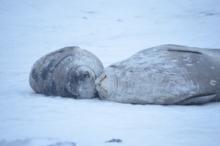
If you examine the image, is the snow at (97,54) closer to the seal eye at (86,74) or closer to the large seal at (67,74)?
the large seal at (67,74)

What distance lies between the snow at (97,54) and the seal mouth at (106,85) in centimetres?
12

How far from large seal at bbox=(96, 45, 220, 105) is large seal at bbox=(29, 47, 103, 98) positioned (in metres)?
0.21

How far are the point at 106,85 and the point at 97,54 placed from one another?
402 cm

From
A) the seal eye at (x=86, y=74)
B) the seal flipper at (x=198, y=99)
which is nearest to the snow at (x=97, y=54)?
the seal flipper at (x=198, y=99)

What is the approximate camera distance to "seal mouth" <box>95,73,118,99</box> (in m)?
5.71

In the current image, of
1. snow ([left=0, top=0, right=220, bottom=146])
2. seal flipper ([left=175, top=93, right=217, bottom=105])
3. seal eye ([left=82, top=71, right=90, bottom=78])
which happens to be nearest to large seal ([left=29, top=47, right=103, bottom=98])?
seal eye ([left=82, top=71, right=90, bottom=78])

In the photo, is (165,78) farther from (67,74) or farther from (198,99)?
(67,74)

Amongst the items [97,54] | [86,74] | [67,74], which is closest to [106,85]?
[86,74]

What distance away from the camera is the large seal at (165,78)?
539cm

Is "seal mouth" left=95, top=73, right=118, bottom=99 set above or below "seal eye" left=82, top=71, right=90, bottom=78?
below

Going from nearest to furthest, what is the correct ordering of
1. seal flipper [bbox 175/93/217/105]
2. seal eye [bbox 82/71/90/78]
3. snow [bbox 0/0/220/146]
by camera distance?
snow [bbox 0/0/220/146]
seal flipper [bbox 175/93/217/105]
seal eye [bbox 82/71/90/78]

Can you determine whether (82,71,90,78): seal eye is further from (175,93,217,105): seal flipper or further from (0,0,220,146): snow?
(175,93,217,105): seal flipper

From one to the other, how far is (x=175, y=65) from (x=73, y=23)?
25.4ft

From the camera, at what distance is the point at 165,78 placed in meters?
5.48
